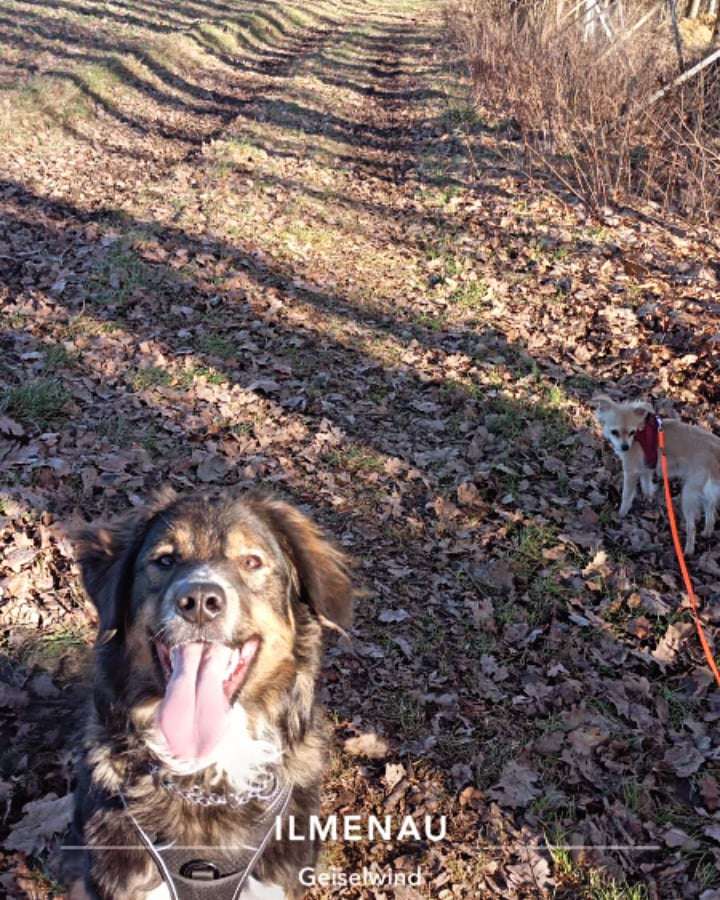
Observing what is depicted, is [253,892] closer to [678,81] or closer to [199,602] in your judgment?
[199,602]

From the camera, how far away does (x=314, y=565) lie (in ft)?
11.1

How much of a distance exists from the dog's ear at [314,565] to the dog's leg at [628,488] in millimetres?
3600

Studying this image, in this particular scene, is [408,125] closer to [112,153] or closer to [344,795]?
[112,153]

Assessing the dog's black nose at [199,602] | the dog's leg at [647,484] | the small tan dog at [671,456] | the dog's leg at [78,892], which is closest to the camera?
the dog's black nose at [199,602]

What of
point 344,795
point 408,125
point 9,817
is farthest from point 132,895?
point 408,125

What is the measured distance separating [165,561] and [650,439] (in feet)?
14.3

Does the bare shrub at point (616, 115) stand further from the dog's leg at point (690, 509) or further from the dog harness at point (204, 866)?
the dog harness at point (204, 866)

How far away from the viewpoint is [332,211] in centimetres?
1282

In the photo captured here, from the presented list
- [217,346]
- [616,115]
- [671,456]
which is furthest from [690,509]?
[616,115]

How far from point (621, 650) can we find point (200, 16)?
3003cm

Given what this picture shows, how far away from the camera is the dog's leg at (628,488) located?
248 inches

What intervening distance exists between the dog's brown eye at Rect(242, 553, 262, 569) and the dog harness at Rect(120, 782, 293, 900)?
3.34ft

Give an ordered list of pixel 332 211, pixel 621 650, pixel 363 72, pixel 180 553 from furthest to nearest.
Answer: pixel 363 72, pixel 332 211, pixel 621 650, pixel 180 553

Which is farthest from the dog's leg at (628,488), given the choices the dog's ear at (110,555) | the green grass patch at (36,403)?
the green grass patch at (36,403)
